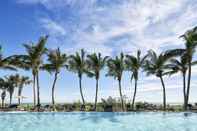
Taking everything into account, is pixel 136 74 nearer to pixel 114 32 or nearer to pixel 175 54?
pixel 175 54

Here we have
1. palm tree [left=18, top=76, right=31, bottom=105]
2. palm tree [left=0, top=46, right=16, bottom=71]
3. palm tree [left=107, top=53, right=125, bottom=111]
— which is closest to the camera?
palm tree [left=0, top=46, right=16, bottom=71]

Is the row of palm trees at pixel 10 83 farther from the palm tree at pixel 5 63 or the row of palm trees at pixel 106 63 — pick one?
the palm tree at pixel 5 63

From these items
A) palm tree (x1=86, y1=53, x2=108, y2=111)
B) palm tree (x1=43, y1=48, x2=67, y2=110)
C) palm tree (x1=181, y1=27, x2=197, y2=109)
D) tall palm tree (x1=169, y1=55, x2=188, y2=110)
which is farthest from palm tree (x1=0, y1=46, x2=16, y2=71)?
palm tree (x1=181, y1=27, x2=197, y2=109)

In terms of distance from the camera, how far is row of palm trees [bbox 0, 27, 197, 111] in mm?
24491

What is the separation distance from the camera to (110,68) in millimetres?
29766

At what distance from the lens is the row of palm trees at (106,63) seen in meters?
24.5

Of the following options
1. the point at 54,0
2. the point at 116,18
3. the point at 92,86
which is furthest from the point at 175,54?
the point at 54,0

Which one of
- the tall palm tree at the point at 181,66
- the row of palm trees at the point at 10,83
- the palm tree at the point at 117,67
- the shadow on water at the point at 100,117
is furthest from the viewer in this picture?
the row of palm trees at the point at 10,83

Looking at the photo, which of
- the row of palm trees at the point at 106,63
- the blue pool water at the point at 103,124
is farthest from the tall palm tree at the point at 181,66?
the blue pool water at the point at 103,124

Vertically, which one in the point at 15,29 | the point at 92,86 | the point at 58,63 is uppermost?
the point at 15,29

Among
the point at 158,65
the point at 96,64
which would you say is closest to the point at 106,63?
the point at 96,64

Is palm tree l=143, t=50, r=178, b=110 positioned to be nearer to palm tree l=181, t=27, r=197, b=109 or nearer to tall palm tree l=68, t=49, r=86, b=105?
palm tree l=181, t=27, r=197, b=109

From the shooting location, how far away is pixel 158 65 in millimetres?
27344

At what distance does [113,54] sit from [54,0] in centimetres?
1422
